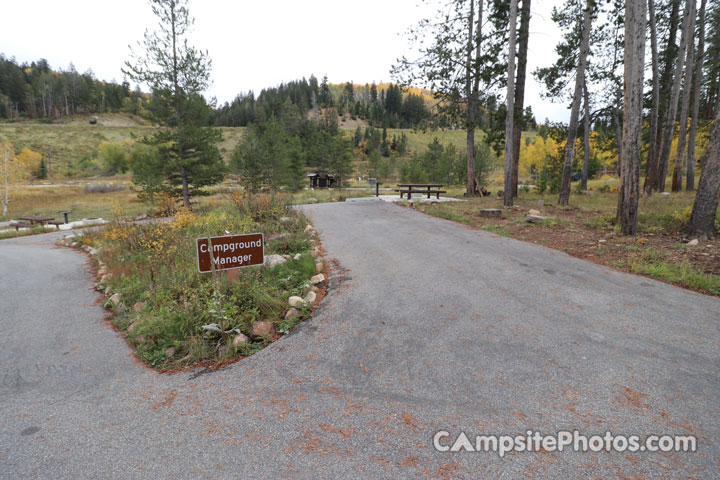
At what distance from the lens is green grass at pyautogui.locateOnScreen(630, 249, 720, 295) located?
4957mm

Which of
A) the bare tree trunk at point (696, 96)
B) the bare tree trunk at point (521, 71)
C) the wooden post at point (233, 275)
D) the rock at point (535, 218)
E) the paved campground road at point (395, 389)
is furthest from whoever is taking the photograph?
the bare tree trunk at point (696, 96)

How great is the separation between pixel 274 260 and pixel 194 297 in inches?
73.4

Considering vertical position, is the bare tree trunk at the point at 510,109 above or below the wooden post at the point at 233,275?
above

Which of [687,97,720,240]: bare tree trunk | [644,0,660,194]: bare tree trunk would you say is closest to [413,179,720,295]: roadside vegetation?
[687,97,720,240]: bare tree trunk

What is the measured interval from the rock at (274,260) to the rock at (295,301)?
130 cm

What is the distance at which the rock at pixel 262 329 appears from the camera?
161 inches

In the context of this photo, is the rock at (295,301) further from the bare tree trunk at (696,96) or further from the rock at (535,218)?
the bare tree trunk at (696,96)

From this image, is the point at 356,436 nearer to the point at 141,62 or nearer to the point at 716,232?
the point at 716,232

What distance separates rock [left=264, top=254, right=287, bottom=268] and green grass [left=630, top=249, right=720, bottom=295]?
20.8 feet

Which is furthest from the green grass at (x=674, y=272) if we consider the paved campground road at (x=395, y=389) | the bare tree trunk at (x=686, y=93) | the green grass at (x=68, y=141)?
the green grass at (x=68, y=141)

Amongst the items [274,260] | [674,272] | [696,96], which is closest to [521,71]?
[696,96]

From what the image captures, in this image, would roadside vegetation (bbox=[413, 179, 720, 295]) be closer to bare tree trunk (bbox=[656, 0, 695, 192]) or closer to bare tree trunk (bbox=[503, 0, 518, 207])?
bare tree trunk (bbox=[503, 0, 518, 207])

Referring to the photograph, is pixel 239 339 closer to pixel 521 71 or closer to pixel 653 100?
pixel 521 71

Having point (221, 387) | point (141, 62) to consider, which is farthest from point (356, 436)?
point (141, 62)
